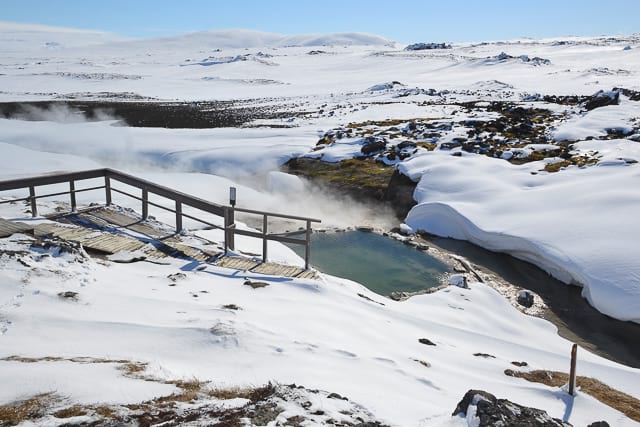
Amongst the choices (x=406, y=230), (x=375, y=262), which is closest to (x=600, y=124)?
(x=406, y=230)

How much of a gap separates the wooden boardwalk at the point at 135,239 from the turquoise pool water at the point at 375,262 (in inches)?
144

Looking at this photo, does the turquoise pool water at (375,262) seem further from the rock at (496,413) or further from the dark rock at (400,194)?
the rock at (496,413)

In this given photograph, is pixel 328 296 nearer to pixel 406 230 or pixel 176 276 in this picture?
pixel 176 276

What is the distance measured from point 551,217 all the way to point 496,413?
1157 centimetres

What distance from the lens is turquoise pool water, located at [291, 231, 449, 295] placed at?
12.4 meters

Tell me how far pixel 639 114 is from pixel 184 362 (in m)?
Answer: 33.9

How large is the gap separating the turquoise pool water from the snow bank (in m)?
2.23

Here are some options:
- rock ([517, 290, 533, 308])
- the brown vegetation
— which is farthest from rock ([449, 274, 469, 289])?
the brown vegetation

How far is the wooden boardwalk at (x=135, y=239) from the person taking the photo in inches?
345

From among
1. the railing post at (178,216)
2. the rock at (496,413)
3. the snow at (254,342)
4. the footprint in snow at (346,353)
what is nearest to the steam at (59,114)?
the railing post at (178,216)

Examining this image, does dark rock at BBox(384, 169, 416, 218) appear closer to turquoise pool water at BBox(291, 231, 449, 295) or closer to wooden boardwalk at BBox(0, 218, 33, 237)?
turquoise pool water at BBox(291, 231, 449, 295)

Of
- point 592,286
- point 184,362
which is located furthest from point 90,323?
point 592,286

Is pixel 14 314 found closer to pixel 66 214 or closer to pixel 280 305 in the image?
pixel 280 305

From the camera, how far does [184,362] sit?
5242 mm
